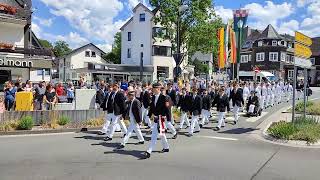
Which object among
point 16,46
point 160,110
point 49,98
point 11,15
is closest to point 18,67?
point 16,46

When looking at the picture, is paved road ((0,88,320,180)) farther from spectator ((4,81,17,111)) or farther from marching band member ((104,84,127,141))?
spectator ((4,81,17,111))

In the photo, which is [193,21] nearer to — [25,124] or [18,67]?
[18,67]

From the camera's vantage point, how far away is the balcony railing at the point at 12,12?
32.8 m

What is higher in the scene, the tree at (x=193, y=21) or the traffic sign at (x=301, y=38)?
the tree at (x=193, y=21)

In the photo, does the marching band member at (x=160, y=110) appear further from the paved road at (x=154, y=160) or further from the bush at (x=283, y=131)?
the bush at (x=283, y=131)

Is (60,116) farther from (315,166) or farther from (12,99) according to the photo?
(315,166)

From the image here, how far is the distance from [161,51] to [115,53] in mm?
27708

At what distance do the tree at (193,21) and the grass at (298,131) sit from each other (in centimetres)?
3383

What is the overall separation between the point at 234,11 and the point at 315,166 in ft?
81.4

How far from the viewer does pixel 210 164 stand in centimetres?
1014

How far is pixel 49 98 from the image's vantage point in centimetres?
1817

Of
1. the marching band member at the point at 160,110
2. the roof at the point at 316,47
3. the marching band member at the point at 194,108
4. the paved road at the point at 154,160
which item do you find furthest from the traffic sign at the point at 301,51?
the roof at the point at 316,47

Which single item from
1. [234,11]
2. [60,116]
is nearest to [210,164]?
[60,116]

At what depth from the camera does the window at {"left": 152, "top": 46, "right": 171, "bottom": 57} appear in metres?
61.5
